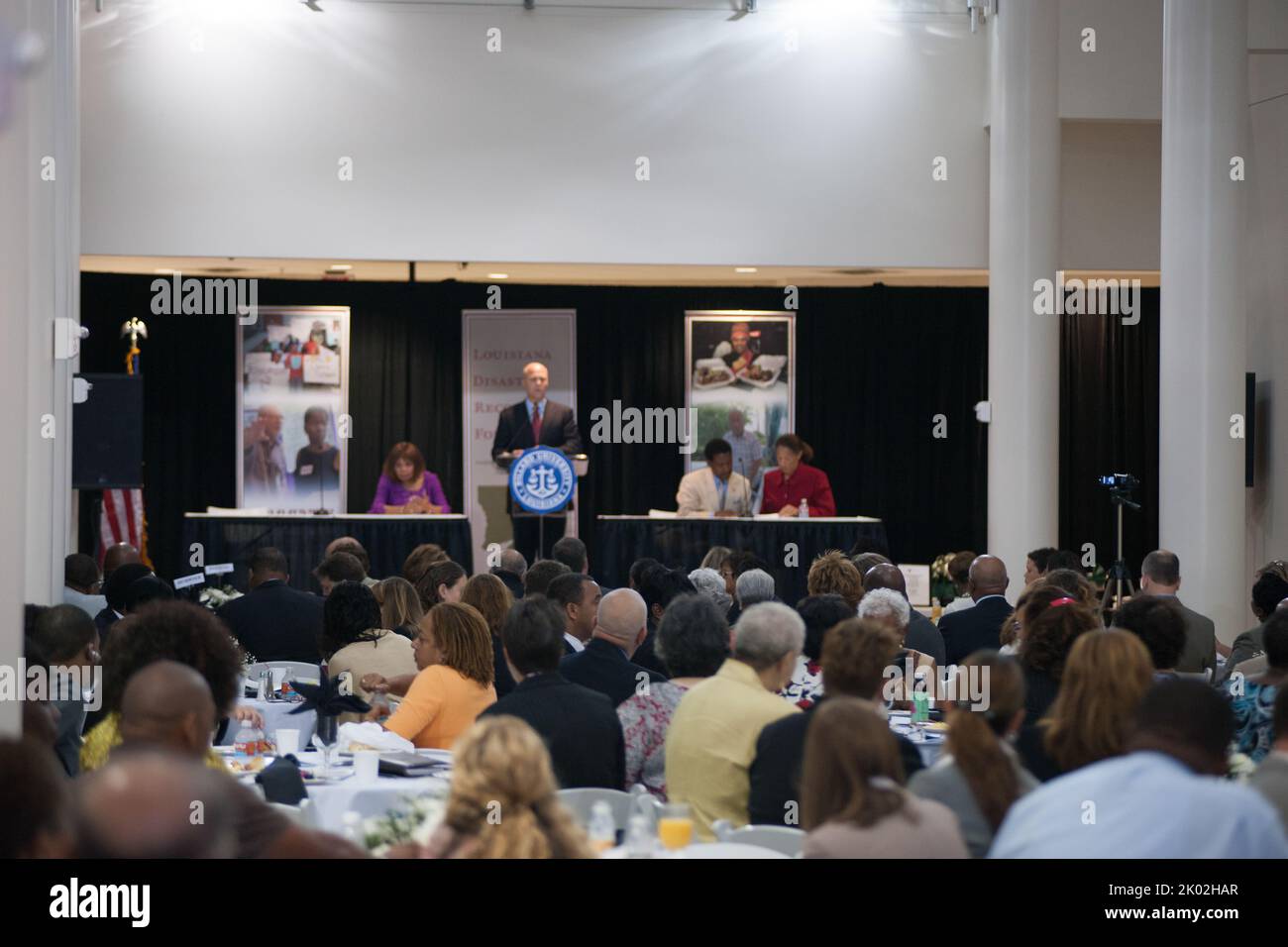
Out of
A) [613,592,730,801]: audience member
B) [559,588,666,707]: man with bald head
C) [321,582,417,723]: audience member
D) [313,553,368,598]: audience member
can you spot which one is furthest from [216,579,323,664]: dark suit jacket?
[613,592,730,801]: audience member

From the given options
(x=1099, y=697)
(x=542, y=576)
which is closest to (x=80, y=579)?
(x=542, y=576)

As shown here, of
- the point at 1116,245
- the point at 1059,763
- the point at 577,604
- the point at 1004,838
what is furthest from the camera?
the point at 1116,245

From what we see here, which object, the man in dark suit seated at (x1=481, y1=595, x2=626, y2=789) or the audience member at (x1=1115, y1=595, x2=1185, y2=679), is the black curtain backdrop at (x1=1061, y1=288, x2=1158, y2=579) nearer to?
the audience member at (x1=1115, y1=595, x2=1185, y2=679)

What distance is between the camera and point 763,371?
14.4 meters

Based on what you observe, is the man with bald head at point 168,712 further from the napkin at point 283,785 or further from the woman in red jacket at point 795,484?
the woman in red jacket at point 795,484

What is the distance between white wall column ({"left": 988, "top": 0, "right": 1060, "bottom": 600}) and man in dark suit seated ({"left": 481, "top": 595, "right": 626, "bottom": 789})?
25.6 feet

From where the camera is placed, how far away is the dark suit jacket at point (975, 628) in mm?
7914

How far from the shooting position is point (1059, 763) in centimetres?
430

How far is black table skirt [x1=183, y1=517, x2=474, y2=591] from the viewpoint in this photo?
12.3m

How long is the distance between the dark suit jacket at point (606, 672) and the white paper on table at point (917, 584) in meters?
6.21

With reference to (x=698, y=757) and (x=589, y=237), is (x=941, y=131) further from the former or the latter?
(x=698, y=757)

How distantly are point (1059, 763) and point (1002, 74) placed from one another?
9085 millimetres

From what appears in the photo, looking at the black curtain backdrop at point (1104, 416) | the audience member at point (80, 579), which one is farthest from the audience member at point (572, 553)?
the black curtain backdrop at point (1104, 416)

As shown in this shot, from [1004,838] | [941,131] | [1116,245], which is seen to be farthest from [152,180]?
[1004,838]
